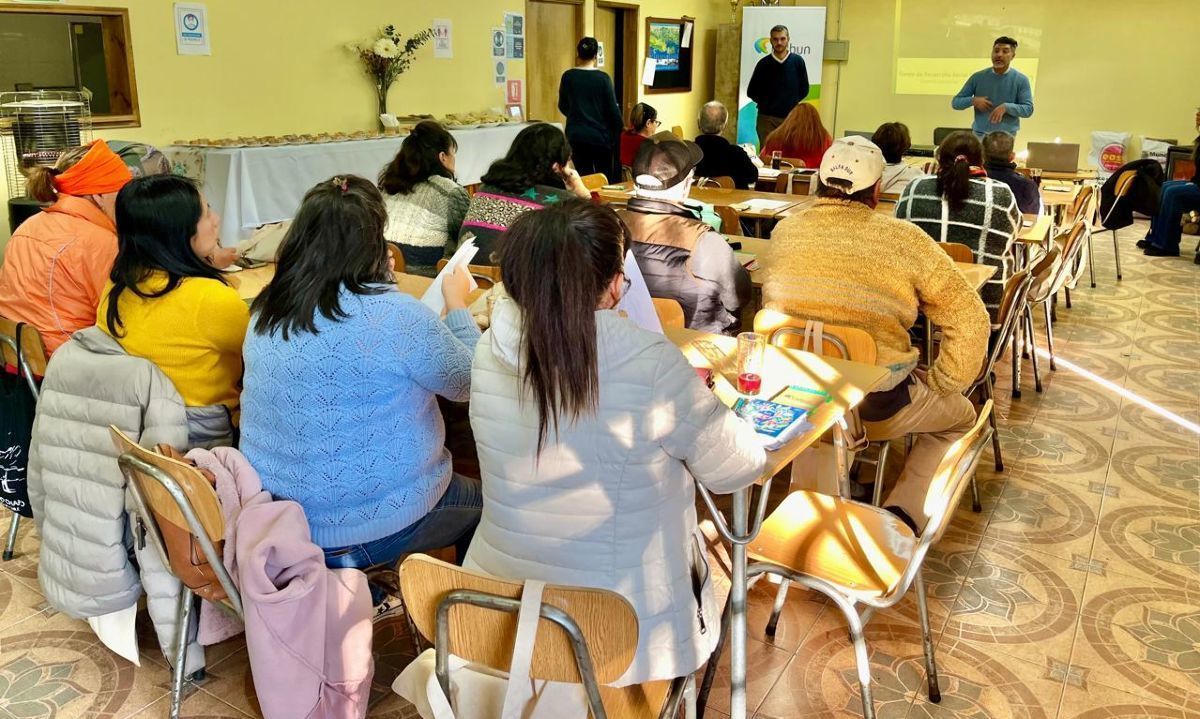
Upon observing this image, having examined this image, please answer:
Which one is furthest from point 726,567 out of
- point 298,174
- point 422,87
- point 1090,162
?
point 1090,162

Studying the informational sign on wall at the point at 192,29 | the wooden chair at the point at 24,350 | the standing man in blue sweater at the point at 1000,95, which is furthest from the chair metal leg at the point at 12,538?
the standing man in blue sweater at the point at 1000,95

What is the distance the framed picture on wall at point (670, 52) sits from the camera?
34.1ft

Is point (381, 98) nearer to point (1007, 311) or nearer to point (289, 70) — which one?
point (289, 70)

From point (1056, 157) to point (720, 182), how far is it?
2.97m

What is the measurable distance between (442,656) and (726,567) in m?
1.62

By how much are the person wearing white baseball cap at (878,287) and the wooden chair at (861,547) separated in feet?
1.52

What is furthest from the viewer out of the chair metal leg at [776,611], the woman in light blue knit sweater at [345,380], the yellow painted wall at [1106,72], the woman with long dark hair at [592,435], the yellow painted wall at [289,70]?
the yellow painted wall at [1106,72]

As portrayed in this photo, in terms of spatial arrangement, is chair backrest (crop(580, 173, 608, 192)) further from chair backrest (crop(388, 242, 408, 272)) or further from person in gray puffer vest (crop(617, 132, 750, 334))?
person in gray puffer vest (crop(617, 132, 750, 334))

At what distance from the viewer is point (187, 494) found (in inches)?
70.4

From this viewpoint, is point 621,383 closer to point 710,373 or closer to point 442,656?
point 442,656

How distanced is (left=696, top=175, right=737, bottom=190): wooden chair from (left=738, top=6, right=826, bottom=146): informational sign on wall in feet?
17.3

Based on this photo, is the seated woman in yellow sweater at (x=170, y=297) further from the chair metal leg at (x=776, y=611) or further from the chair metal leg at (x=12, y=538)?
the chair metal leg at (x=776, y=611)

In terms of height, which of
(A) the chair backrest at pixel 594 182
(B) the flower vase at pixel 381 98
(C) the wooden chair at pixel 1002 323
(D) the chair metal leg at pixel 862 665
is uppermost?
(B) the flower vase at pixel 381 98

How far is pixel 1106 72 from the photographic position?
991 centimetres
